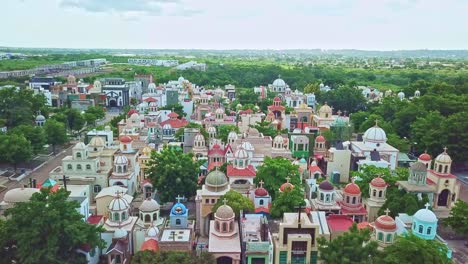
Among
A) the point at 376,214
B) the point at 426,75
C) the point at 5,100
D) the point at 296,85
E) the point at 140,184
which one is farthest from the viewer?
the point at 426,75

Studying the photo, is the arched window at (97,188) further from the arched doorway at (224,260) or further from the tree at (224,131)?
the arched doorway at (224,260)

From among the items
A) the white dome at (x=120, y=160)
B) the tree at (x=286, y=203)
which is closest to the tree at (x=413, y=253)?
the tree at (x=286, y=203)

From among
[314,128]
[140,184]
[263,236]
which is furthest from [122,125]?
[263,236]

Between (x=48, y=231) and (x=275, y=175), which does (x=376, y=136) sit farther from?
(x=48, y=231)

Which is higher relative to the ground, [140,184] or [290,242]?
[290,242]

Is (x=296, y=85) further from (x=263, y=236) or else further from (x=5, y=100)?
(x=263, y=236)

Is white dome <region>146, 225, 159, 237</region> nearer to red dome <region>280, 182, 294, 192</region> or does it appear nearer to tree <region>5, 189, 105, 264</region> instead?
tree <region>5, 189, 105, 264</region>

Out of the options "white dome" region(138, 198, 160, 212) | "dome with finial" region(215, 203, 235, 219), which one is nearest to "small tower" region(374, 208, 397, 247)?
"dome with finial" region(215, 203, 235, 219)
